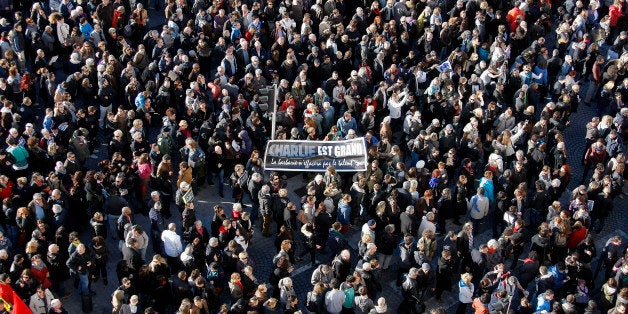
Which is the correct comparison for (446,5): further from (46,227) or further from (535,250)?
(46,227)

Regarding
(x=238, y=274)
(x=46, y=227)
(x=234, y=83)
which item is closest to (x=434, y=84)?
(x=234, y=83)

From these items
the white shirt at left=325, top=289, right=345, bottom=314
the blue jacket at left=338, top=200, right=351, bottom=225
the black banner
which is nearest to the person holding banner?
the blue jacket at left=338, top=200, right=351, bottom=225

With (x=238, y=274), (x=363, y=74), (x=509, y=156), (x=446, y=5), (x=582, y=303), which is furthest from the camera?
(x=446, y=5)

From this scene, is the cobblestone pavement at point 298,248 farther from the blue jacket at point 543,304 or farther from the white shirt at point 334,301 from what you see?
the blue jacket at point 543,304

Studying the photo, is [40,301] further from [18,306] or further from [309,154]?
[309,154]

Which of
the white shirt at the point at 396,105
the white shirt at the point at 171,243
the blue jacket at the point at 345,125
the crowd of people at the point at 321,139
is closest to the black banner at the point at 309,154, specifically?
the crowd of people at the point at 321,139

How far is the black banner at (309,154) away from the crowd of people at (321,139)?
1.06 feet

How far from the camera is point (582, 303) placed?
17156 mm

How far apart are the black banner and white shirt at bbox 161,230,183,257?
3.18 metres

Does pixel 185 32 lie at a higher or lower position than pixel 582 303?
higher

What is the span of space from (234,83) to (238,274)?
733 cm

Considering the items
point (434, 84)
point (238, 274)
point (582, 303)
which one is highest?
point (434, 84)

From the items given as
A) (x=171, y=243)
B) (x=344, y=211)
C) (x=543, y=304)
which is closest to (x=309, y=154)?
(x=344, y=211)

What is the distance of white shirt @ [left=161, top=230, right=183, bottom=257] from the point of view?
Answer: 17.3m
